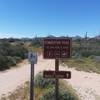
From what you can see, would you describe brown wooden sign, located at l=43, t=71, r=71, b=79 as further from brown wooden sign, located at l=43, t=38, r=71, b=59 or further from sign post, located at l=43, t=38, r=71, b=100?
brown wooden sign, located at l=43, t=38, r=71, b=59

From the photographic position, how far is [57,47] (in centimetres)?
1000

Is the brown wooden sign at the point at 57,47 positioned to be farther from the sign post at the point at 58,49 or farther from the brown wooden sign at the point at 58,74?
the brown wooden sign at the point at 58,74

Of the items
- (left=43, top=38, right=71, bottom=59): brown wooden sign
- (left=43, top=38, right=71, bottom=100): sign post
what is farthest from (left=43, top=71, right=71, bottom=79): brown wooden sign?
(left=43, top=38, right=71, bottom=59): brown wooden sign

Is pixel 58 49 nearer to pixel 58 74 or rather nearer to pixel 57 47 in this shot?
pixel 57 47

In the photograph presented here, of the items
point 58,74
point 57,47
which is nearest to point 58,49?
point 57,47

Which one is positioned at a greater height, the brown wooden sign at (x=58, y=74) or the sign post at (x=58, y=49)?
the sign post at (x=58, y=49)

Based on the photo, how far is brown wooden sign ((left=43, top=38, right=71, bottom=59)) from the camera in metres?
9.98

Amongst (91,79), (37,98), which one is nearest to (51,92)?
(37,98)

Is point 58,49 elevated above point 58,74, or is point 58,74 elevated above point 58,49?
point 58,49

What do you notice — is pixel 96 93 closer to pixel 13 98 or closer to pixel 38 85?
pixel 38 85

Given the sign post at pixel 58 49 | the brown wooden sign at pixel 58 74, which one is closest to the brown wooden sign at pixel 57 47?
the sign post at pixel 58 49

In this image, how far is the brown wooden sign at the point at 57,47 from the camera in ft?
32.7

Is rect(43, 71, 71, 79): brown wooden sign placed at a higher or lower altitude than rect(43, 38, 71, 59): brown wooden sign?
lower

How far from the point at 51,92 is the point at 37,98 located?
0.99 meters
